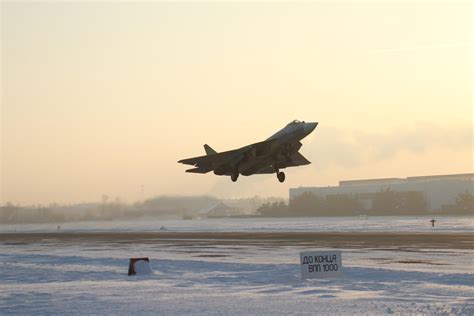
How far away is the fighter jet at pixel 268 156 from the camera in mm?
22916

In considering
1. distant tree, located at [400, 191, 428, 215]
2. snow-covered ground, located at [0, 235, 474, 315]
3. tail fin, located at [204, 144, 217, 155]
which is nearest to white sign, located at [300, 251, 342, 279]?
snow-covered ground, located at [0, 235, 474, 315]

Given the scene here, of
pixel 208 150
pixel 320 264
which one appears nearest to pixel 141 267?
pixel 208 150

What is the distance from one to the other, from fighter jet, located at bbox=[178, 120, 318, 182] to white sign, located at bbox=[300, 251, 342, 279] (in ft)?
19.7

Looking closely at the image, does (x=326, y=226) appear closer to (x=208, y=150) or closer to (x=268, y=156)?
(x=208, y=150)

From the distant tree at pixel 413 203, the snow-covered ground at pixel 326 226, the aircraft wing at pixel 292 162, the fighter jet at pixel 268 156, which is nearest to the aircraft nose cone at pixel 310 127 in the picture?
the fighter jet at pixel 268 156

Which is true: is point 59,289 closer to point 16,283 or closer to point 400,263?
point 16,283

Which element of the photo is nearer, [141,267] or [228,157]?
[228,157]

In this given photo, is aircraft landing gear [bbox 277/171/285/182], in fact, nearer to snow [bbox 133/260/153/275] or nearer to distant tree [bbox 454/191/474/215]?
snow [bbox 133/260/153/275]

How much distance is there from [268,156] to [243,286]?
6.59 metres

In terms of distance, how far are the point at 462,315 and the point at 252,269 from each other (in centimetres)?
1530

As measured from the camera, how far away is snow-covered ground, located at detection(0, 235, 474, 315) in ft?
68.8

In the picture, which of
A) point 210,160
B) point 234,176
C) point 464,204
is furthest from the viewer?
point 464,204

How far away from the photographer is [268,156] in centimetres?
2320

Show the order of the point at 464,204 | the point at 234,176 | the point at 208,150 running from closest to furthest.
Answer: the point at 234,176, the point at 208,150, the point at 464,204
